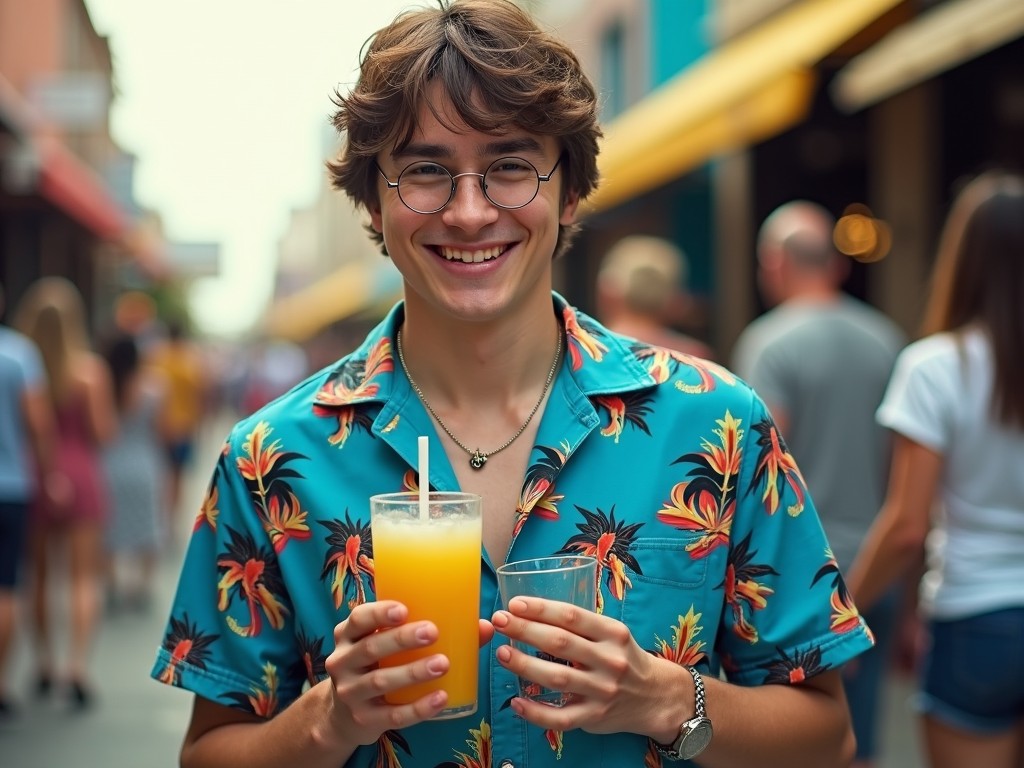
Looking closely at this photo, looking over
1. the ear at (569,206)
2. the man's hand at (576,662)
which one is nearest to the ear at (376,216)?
Result: the ear at (569,206)

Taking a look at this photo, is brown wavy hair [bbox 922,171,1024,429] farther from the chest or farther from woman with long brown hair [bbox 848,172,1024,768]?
the chest

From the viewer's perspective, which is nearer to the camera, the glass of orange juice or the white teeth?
the glass of orange juice

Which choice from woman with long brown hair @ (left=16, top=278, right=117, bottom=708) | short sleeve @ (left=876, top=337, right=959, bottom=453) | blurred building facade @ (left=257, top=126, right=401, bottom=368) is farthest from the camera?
blurred building facade @ (left=257, top=126, right=401, bottom=368)

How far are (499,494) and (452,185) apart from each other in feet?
1.49

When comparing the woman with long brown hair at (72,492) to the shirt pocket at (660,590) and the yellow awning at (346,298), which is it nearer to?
the shirt pocket at (660,590)

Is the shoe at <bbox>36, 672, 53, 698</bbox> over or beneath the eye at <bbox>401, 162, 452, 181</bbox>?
beneath

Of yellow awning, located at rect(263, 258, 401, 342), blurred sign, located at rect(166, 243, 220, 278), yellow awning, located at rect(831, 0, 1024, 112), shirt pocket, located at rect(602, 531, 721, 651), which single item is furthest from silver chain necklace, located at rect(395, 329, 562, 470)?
blurred sign, located at rect(166, 243, 220, 278)

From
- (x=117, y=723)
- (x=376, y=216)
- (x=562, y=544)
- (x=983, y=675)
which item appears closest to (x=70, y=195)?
(x=117, y=723)

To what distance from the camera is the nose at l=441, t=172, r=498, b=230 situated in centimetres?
181

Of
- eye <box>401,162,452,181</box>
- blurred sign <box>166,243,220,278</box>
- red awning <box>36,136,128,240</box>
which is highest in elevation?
blurred sign <box>166,243,220,278</box>

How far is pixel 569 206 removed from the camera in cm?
208

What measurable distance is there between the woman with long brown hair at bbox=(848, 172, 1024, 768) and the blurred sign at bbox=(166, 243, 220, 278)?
113ft

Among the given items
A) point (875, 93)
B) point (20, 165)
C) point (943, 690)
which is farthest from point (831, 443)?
point (20, 165)

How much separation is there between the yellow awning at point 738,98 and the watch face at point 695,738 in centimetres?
414
